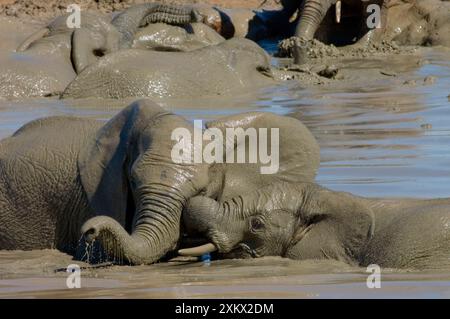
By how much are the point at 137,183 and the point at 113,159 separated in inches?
18.7

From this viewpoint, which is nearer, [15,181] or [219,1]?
[15,181]

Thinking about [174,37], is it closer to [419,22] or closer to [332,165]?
[419,22]

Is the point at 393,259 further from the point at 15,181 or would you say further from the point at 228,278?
the point at 15,181

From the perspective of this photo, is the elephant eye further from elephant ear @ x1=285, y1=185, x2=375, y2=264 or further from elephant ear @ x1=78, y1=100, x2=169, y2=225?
elephant ear @ x1=78, y1=100, x2=169, y2=225

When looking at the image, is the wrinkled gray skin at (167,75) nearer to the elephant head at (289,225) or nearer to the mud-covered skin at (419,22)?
the mud-covered skin at (419,22)

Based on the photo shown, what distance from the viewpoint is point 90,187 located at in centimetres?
773

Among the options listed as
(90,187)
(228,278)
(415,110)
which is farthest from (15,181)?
(415,110)

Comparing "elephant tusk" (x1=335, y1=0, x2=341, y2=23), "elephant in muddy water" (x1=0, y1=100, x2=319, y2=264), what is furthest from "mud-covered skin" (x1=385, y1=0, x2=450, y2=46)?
"elephant in muddy water" (x1=0, y1=100, x2=319, y2=264)

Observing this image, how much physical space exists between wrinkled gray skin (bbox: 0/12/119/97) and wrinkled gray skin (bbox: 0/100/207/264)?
6.40 m

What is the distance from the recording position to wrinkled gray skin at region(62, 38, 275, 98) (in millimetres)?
14070

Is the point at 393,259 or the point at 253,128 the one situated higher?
the point at 253,128

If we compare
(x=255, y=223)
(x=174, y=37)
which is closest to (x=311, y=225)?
(x=255, y=223)
